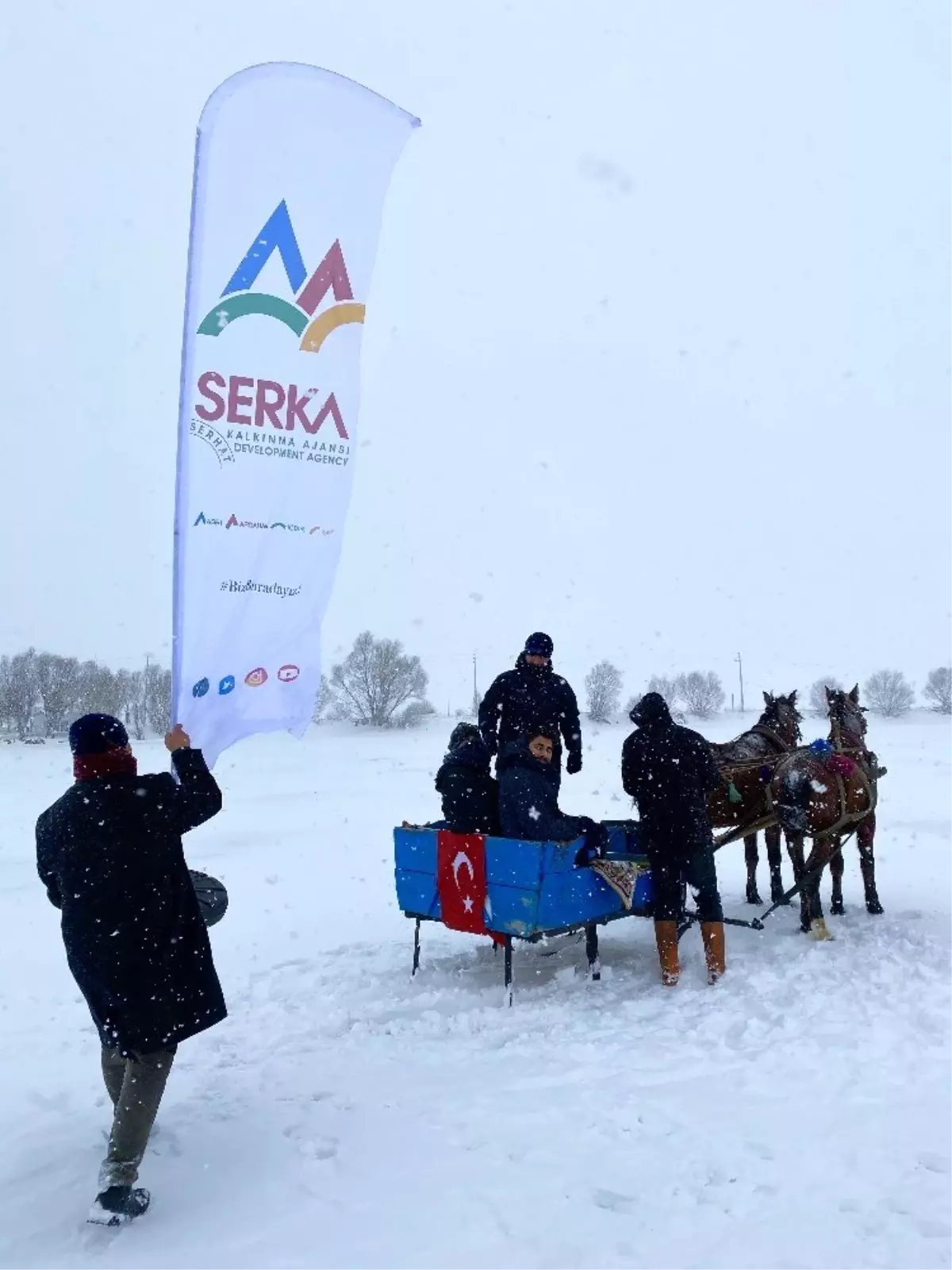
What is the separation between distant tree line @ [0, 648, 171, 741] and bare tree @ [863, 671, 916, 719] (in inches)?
2133

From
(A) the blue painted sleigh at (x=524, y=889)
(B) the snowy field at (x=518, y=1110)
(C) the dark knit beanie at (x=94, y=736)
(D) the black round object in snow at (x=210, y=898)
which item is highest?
(C) the dark knit beanie at (x=94, y=736)

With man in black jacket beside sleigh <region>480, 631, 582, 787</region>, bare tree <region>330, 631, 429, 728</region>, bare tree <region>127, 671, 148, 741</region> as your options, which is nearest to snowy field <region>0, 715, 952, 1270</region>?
man in black jacket beside sleigh <region>480, 631, 582, 787</region>

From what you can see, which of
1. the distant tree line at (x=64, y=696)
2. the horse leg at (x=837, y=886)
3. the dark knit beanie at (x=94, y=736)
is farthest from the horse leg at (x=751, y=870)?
the distant tree line at (x=64, y=696)

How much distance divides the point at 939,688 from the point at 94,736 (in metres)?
84.3

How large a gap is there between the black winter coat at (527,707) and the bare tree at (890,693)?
226ft

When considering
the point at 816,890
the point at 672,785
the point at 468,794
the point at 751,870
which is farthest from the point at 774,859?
the point at 468,794

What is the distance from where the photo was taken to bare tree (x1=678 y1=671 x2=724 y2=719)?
72606mm

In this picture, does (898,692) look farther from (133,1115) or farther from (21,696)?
(133,1115)

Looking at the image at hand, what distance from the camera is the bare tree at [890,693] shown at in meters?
71.0

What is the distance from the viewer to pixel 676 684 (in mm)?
79812

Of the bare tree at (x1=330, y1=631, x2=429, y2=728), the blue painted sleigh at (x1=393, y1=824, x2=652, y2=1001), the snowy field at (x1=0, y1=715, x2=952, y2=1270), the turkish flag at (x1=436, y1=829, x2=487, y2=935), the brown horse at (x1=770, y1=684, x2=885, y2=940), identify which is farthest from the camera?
the bare tree at (x1=330, y1=631, x2=429, y2=728)

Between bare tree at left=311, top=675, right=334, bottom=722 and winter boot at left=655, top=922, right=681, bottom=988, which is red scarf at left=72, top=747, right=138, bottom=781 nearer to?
winter boot at left=655, top=922, right=681, bottom=988

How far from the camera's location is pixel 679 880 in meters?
6.25

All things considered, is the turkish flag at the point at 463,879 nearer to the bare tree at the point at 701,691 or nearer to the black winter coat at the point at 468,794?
the black winter coat at the point at 468,794
